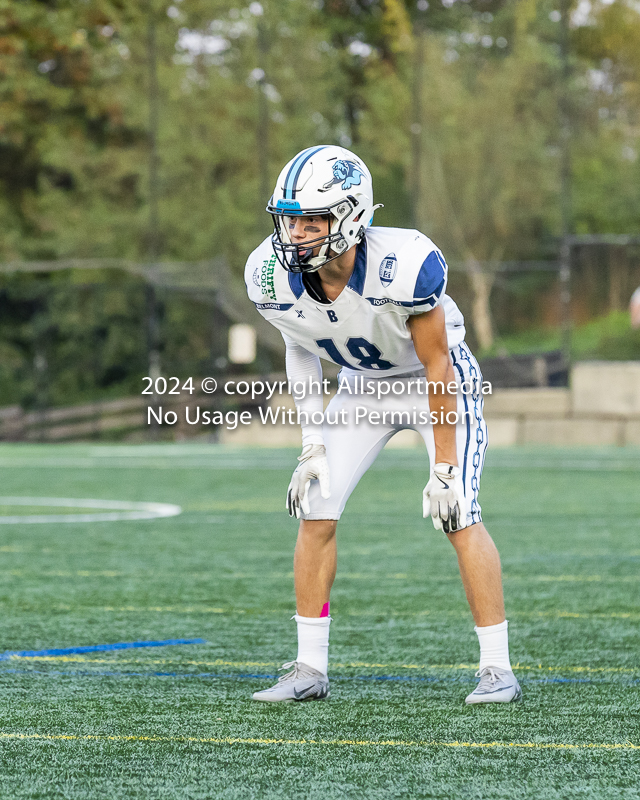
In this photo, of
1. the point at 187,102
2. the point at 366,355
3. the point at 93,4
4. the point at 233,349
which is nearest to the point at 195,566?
the point at 366,355

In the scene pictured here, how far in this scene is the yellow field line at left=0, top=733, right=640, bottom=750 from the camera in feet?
11.3

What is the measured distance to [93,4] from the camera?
20.7 m

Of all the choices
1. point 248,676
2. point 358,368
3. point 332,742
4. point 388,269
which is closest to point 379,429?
point 358,368

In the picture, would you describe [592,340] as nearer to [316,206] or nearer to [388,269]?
[388,269]

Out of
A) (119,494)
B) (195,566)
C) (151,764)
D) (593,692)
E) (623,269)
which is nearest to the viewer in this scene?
(151,764)

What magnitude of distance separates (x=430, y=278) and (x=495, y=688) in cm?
123

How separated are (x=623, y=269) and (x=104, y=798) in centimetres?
1600

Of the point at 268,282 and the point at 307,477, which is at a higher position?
the point at 268,282

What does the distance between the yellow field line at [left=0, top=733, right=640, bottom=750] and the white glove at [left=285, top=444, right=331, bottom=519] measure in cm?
81

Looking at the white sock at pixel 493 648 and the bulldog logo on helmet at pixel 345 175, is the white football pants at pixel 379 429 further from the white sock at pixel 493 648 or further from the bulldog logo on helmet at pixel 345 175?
the bulldog logo on helmet at pixel 345 175

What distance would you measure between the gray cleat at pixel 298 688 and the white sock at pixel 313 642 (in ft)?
0.08

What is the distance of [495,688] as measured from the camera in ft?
12.8

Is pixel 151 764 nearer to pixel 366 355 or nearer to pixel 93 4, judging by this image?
pixel 366 355

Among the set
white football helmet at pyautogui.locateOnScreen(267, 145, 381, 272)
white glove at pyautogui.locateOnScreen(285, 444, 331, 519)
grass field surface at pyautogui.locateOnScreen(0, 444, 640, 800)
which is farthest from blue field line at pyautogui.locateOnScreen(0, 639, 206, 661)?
white football helmet at pyautogui.locateOnScreen(267, 145, 381, 272)
